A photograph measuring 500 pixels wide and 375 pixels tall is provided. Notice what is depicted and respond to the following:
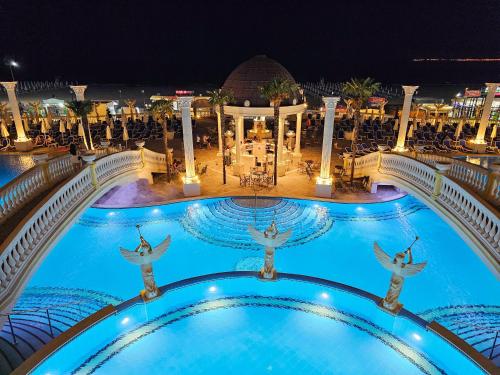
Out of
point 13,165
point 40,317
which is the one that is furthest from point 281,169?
point 13,165

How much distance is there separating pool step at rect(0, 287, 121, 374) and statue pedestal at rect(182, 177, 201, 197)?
7.16 metres

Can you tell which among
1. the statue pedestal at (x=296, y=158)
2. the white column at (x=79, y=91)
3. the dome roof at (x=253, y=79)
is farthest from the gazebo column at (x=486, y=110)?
the white column at (x=79, y=91)

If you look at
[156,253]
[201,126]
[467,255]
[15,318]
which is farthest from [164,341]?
[201,126]

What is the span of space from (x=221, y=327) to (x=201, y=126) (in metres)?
26.3

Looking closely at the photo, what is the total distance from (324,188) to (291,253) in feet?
15.9

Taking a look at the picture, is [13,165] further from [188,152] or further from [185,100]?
[185,100]

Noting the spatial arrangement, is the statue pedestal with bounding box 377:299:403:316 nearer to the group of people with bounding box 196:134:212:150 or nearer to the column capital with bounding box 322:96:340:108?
the column capital with bounding box 322:96:340:108

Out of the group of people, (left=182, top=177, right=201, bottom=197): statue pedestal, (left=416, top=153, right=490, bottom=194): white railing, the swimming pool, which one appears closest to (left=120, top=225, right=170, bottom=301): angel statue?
the swimming pool

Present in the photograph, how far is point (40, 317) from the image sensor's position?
9906 mm

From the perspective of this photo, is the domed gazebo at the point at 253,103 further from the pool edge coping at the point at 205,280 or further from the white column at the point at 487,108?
the white column at the point at 487,108

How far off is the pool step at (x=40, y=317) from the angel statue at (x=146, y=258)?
187 cm

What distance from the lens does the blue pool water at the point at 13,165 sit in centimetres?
1856

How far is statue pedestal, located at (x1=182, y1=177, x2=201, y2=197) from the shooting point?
1738cm

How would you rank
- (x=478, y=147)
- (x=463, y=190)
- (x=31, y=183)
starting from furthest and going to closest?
1. (x=478, y=147)
2. (x=463, y=190)
3. (x=31, y=183)
